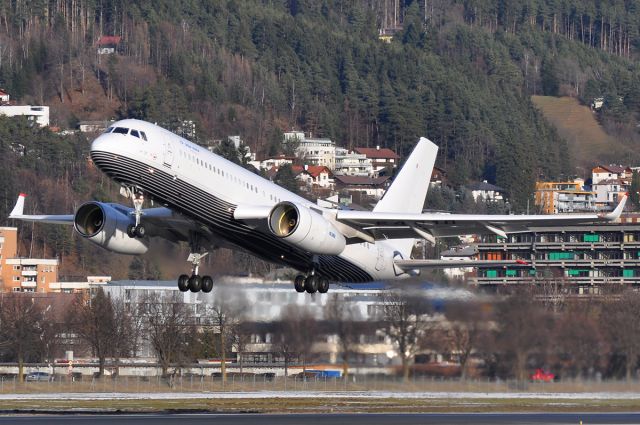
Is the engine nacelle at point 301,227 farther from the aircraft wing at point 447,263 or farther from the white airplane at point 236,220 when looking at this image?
the aircraft wing at point 447,263

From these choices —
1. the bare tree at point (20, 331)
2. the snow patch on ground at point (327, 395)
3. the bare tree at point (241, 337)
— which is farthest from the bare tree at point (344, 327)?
the bare tree at point (20, 331)

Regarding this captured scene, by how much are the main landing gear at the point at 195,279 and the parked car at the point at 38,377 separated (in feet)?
85.3

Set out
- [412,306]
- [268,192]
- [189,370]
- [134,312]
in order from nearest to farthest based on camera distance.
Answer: [268,192] → [412,306] → [189,370] → [134,312]

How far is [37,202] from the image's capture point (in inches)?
7219

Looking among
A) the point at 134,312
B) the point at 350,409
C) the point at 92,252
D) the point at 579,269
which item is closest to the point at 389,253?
the point at 350,409

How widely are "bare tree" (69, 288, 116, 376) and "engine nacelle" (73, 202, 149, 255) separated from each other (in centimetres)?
2296

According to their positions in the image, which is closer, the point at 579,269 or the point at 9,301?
the point at 9,301

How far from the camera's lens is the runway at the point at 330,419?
5528 cm

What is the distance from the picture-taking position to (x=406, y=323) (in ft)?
193

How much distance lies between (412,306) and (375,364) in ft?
8.90

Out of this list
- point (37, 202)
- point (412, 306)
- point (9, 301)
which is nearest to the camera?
point (412, 306)

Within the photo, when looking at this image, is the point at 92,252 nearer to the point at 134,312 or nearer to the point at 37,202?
the point at 37,202

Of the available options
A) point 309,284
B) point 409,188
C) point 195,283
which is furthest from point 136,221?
point 409,188

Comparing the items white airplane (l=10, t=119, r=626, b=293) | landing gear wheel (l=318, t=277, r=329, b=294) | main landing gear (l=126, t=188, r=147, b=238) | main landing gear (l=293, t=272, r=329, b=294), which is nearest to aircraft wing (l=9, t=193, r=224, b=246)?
white airplane (l=10, t=119, r=626, b=293)
